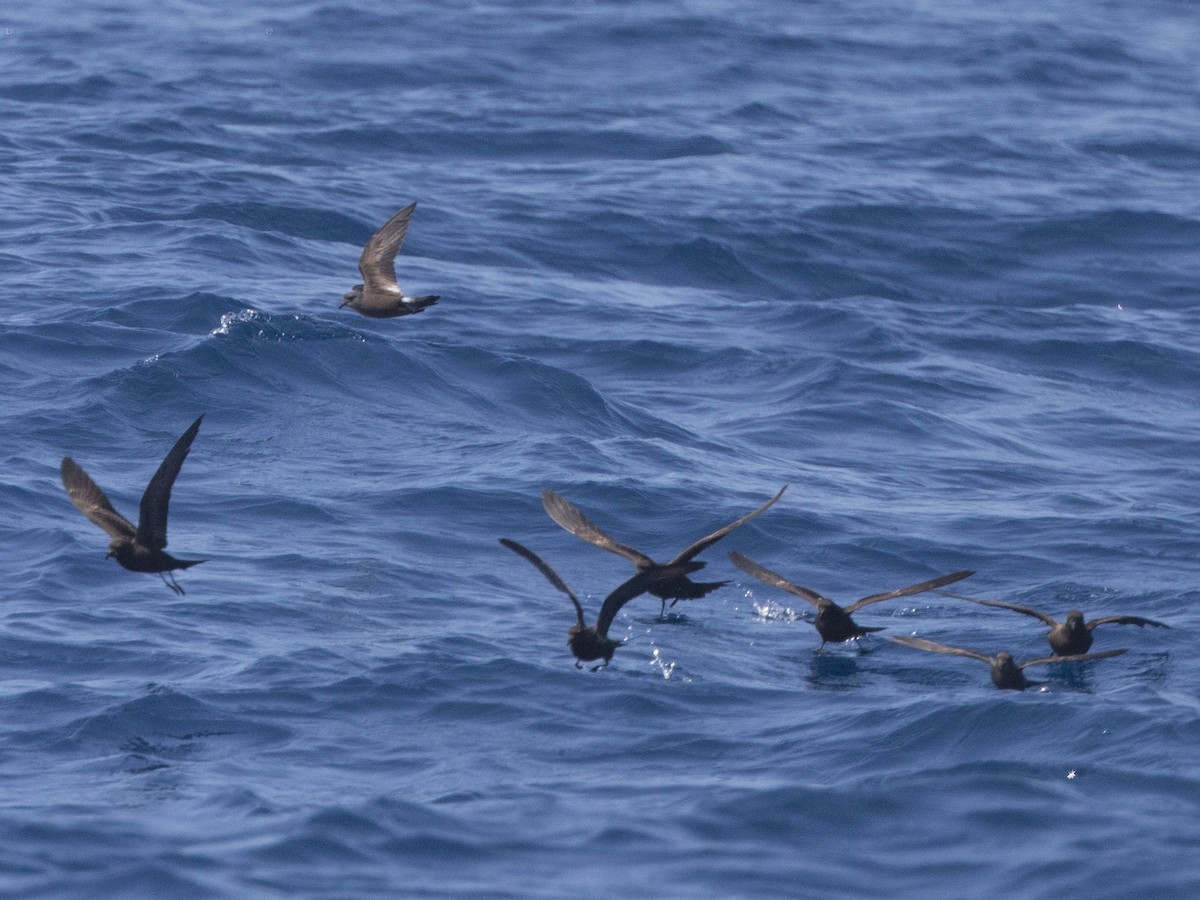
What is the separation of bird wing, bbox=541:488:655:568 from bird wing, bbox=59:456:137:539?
2876 mm

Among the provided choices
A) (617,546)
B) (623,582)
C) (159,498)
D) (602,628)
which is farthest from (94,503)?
→ (623,582)

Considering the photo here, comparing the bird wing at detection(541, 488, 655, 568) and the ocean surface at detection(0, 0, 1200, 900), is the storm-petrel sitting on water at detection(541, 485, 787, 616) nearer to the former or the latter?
the bird wing at detection(541, 488, 655, 568)

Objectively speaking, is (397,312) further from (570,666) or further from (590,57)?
(590,57)

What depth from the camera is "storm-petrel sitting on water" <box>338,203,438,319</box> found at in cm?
1526

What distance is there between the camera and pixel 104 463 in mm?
16156

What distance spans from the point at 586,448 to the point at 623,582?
4.39 meters

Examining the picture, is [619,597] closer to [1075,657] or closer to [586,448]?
[1075,657]

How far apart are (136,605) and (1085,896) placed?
705cm

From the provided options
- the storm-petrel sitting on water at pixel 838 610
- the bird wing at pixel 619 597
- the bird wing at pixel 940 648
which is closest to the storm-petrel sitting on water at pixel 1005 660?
the bird wing at pixel 940 648

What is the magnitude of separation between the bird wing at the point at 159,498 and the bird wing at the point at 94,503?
0.54 ft

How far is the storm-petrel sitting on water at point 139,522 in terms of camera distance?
432 inches

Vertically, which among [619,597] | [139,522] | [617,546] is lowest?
[617,546]

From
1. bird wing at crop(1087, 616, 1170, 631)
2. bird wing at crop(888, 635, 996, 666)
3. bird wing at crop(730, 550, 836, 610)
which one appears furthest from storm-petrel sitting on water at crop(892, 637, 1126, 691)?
bird wing at crop(730, 550, 836, 610)

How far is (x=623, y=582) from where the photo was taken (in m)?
13.2
